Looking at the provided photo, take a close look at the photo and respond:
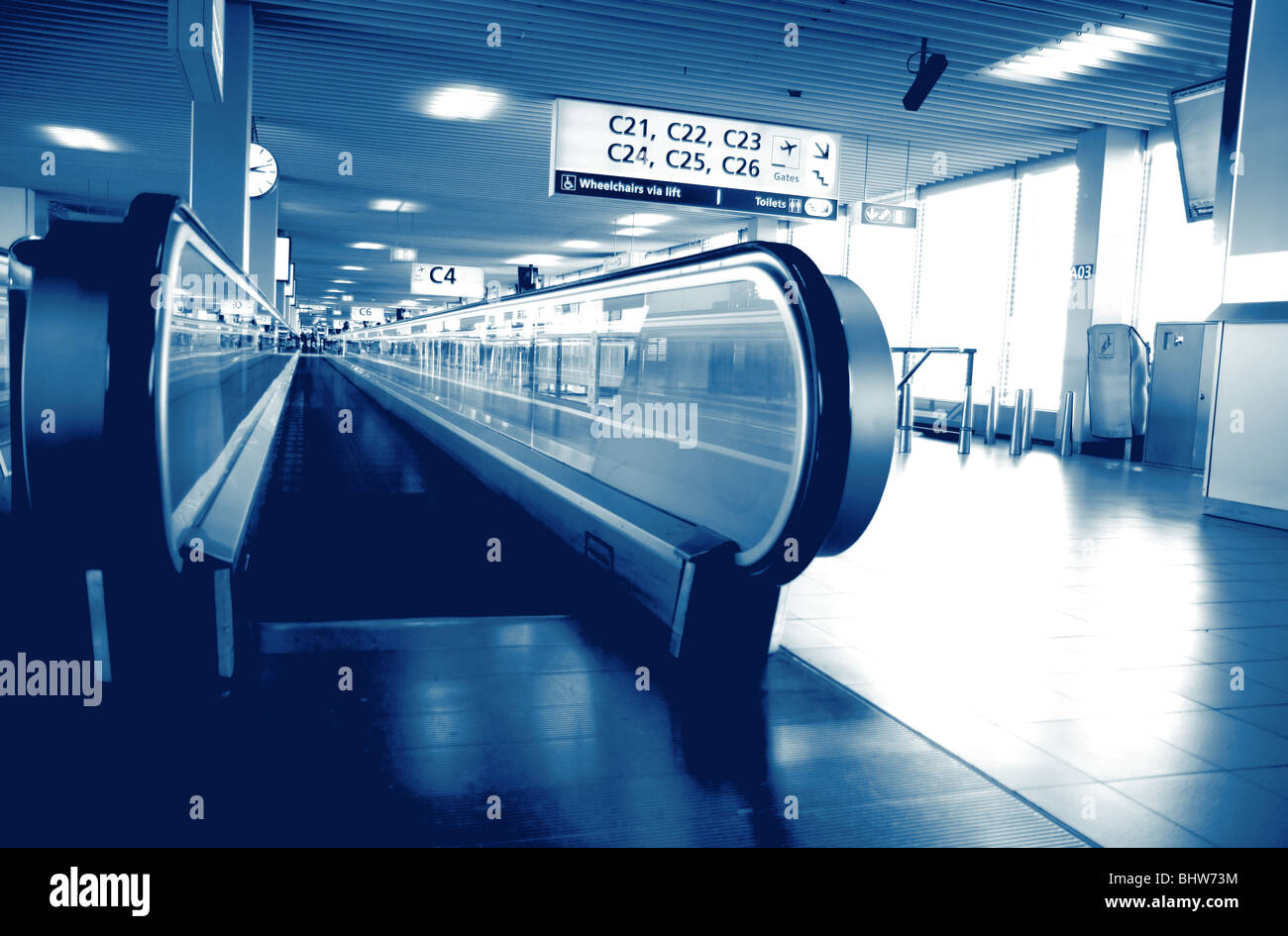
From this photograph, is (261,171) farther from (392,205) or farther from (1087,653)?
(1087,653)

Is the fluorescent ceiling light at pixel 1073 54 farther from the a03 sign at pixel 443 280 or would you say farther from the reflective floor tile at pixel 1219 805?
the a03 sign at pixel 443 280

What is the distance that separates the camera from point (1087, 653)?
391cm

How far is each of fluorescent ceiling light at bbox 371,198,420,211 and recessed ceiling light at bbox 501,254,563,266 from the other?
8635mm

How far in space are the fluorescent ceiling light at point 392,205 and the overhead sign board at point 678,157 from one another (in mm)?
11292

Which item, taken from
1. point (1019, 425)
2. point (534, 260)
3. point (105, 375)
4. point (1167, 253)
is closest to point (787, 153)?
point (1019, 425)

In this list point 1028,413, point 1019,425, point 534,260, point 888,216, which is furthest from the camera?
point 534,260

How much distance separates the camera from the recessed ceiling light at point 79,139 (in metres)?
15.3

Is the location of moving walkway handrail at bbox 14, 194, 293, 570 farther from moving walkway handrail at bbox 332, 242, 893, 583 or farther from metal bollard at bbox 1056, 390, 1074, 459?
metal bollard at bbox 1056, 390, 1074, 459

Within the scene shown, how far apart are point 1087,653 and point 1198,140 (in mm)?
8333

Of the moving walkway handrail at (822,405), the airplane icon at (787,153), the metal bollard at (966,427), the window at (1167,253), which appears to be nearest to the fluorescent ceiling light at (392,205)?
the airplane icon at (787,153)

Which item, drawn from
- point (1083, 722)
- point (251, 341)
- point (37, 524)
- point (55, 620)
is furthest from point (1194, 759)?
point (251, 341)

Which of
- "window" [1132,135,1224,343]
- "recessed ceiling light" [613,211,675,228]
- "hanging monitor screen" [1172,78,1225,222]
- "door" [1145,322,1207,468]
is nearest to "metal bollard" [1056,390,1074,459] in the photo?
"door" [1145,322,1207,468]
